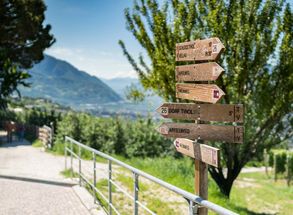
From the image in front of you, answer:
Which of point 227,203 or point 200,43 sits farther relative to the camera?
point 227,203

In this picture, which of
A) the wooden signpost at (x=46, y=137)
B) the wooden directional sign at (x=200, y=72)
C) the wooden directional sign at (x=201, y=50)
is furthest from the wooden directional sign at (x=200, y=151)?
the wooden signpost at (x=46, y=137)

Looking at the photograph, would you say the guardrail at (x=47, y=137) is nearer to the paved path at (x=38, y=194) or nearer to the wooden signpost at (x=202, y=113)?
the paved path at (x=38, y=194)

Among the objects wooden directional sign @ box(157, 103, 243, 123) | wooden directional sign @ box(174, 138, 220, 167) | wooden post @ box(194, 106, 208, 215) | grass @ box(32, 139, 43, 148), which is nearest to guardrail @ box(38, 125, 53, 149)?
grass @ box(32, 139, 43, 148)

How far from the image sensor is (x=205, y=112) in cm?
491

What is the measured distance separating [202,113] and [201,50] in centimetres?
76

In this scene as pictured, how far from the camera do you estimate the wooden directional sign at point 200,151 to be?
14.6ft

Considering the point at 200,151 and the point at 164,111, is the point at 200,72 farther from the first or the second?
the point at 200,151

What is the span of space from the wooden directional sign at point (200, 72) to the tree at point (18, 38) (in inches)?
1008

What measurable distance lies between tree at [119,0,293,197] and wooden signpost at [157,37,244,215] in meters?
4.79

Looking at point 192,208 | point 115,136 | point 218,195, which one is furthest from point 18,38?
point 192,208

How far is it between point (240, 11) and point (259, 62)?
133 centimetres

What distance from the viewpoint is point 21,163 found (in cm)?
1706

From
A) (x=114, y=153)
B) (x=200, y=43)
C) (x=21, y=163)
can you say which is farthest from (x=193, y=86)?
(x=114, y=153)

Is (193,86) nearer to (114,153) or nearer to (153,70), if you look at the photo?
(153,70)
